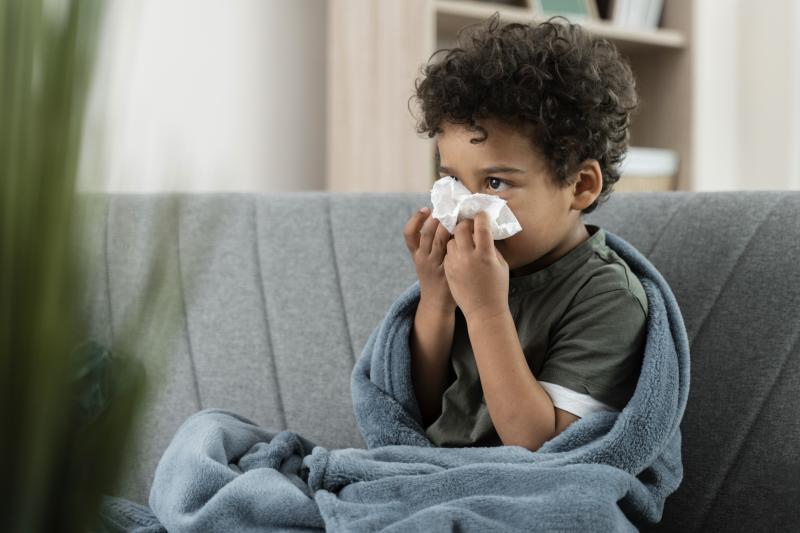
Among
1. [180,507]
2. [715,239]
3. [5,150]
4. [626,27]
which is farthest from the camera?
[626,27]

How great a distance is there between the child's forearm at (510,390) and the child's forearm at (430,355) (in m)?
0.11

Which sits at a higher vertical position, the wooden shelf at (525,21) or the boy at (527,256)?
the wooden shelf at (525,21)

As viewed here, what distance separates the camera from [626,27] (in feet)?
7.26

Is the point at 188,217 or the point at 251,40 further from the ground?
the point at 251,40

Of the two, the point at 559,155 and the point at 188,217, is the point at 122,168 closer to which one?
the point at 188,217

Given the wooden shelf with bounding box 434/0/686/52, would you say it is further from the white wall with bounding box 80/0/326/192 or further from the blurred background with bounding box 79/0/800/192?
the white wall with bounding box 80/0/326/192

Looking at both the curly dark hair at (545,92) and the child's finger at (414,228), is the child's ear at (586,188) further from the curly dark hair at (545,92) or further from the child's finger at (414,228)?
the child's finger at (414,228)

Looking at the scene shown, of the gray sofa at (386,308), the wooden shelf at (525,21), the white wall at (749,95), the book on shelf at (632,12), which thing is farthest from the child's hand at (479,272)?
the white wall at (749,95)

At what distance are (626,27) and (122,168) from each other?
215cm

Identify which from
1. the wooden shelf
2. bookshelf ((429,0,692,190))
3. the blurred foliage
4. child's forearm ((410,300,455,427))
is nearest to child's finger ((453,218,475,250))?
child's forearm ((410,300,455,427))

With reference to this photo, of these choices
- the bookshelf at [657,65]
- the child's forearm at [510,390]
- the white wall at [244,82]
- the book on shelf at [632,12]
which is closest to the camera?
the child's forearm at [510,390]

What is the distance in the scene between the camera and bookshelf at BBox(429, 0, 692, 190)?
6.99ft

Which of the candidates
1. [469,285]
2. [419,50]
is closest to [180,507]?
[469,285]

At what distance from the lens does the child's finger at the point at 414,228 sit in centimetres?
110
